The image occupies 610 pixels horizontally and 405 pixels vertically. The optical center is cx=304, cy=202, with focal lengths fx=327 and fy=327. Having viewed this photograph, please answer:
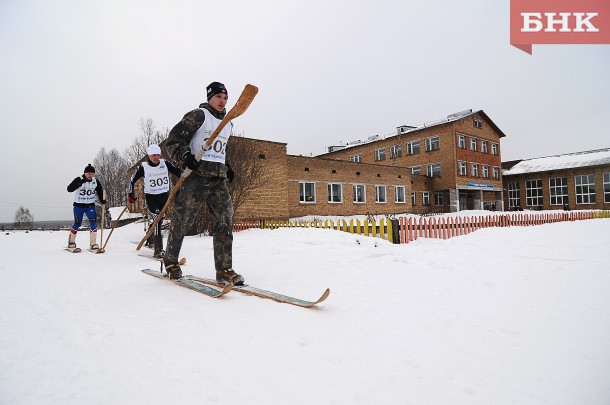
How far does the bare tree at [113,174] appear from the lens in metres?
44.4

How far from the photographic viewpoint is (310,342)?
2.20 meters

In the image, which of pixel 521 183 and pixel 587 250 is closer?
pixel 587 250

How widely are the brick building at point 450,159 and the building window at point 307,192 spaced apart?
34.2ft

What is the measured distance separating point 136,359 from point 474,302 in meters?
2.99

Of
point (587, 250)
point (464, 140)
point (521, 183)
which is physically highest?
point (464, 140)

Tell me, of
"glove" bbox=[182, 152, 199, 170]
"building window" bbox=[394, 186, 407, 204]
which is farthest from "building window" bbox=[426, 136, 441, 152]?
"glove" bbox=[182, 152, 199, 170]

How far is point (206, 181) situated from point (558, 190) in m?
45.8

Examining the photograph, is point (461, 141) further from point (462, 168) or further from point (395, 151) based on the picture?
point (395, 151)

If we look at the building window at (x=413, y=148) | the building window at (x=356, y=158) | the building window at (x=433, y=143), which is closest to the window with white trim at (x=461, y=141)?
the building window at (x=433, y=143)

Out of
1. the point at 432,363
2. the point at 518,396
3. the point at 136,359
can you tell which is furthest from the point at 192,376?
the point at 518,396

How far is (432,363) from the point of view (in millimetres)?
1989

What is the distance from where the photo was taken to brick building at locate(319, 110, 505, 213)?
3403cm

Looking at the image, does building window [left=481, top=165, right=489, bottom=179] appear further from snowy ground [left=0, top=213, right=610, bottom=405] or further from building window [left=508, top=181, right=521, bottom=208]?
snowy ground [left=0, top=213, right=610, bottom=405]

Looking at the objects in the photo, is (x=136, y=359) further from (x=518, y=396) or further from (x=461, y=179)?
(x=461, y=179)
